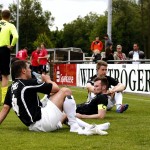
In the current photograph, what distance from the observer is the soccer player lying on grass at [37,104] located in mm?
7059

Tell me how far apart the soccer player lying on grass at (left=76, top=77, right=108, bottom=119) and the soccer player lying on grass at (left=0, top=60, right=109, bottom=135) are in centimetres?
167

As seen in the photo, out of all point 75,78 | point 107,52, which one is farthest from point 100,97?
point 75,78

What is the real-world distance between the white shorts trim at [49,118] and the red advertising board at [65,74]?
51.1 feet

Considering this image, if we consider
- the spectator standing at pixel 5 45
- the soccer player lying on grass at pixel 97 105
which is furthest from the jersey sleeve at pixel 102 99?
the spectator standing at pixel 5 45

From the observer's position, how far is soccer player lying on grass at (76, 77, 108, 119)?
9.09 metres

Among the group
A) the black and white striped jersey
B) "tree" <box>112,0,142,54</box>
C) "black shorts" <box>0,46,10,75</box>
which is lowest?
the black and white striped jersey

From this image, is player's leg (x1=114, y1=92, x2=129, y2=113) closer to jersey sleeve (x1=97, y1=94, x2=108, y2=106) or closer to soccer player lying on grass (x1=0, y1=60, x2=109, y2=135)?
jersey sleeve (x1=97, y1=94, x2=108, y2=106)

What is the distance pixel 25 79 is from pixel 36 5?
2900 inches

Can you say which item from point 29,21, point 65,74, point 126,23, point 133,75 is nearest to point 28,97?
point 133,75

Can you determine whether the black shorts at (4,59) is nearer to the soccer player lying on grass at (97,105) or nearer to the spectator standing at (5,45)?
the spectator standing at (5,45)

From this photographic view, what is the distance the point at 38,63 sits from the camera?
88.4ft

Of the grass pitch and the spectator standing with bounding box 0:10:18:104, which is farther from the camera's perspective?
the spectator standing with bounding box 0:10:18:104

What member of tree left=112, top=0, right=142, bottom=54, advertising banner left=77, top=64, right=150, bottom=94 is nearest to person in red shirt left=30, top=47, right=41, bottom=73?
advertising banner left=77, top=64, right=150, bottom=94

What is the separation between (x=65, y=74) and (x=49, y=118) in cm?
1745
